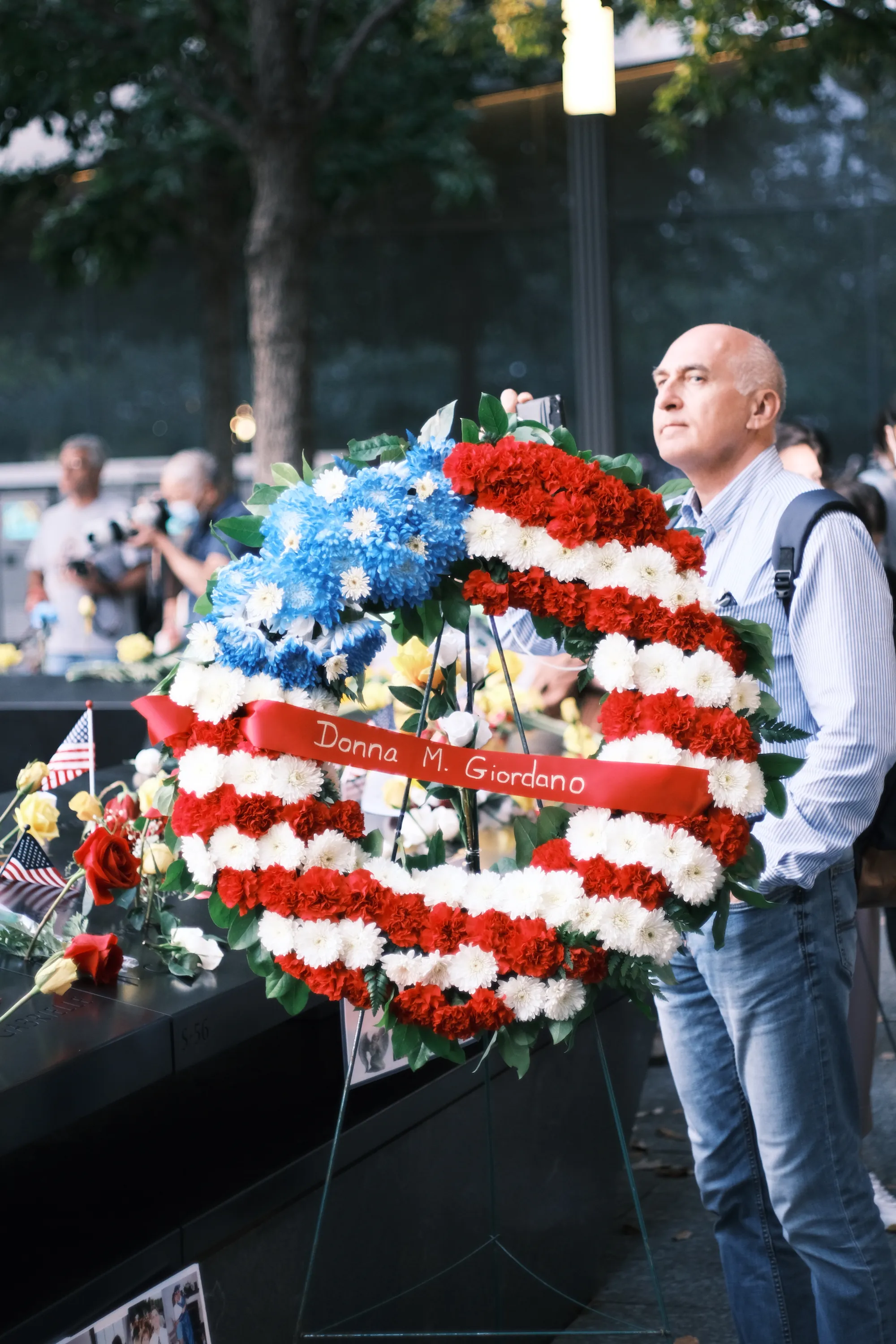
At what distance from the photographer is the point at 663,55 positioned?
12.6 meters

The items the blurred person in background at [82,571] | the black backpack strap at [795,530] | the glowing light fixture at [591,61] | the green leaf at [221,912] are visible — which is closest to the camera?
the green leaf at [221,912]

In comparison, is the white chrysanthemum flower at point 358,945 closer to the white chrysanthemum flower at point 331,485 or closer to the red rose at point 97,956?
the red rose at point 97,956

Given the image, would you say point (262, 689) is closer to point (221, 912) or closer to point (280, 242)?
point (221, 912)

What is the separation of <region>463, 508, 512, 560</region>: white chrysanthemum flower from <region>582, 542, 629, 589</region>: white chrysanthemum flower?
0.12 meters

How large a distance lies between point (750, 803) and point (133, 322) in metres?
13.8

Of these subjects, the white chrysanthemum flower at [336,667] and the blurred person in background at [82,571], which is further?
Answer: the blurred person in background at [82,571]

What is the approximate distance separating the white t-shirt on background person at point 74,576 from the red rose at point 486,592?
469 cm

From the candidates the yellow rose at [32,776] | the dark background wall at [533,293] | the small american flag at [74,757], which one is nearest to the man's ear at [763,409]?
the small american flag at [74,757]

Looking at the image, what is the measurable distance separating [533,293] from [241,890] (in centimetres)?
1250

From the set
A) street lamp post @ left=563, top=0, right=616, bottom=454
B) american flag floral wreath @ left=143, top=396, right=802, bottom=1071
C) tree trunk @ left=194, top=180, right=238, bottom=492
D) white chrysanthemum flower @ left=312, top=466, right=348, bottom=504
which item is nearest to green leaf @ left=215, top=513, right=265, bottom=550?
american flag floral wreath @ left=143, top=396, right=802, bottom=1071

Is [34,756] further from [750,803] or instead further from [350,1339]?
[750,803]

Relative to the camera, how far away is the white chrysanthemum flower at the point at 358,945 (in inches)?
77.3

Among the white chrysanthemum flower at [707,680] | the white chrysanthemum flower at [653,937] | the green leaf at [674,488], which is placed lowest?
the white chrysanthemum flower at [653,937]

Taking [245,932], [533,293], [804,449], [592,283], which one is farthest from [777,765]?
[533,293]
